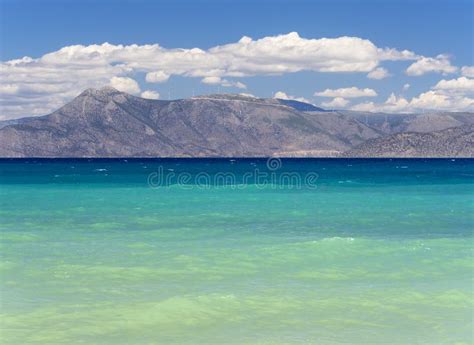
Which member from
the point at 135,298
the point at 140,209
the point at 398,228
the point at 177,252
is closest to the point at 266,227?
the point at 398,228

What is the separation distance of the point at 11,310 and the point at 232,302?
20.1ft

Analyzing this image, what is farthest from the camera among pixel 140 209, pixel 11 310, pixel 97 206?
pixel 97 206

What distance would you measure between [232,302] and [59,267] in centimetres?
846

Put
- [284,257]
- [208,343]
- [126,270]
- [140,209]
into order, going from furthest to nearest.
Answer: [140,209], [284,257], [126,270], [208,343]

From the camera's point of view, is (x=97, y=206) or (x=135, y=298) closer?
(x=135, y=298)

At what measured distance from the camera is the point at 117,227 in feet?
131

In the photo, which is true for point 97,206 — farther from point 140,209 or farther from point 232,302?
point 232,302

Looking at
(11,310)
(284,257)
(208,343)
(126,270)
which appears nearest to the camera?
Result: (208,343)

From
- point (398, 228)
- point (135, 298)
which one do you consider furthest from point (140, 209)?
point (135, 298)

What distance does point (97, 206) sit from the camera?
57406 mm

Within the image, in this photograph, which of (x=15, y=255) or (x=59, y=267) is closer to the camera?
(x=59, y=267)

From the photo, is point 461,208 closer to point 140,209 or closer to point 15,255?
point 140,209

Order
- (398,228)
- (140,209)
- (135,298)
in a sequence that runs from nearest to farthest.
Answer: (135,298) < (398,228) < (140,209)

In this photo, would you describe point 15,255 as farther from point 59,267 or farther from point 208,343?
point 208,343
